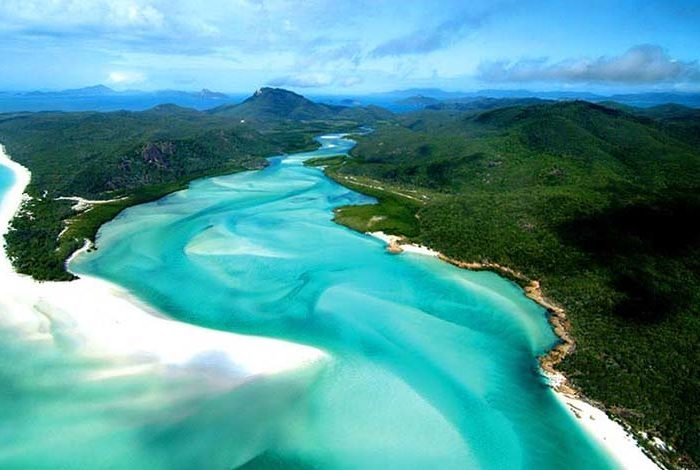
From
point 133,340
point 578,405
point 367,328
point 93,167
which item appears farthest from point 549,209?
point 93,167

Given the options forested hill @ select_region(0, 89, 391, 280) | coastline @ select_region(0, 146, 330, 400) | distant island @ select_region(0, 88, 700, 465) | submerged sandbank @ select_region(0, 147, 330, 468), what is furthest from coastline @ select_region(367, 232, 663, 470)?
forested hill @ select_region(0, 89, 391, 280)

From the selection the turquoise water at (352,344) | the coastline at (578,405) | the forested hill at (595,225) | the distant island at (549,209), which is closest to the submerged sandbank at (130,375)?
the turquoise water at (352,344)

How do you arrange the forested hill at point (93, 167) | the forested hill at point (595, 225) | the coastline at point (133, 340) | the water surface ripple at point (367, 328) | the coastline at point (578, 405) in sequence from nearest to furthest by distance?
the coastline at point (578, 405)
the water surface ripple at point (367, 328)
the forested hill at point (595, 225)
the coastline at point (133, 340)
the forested hill at point (93, 167)

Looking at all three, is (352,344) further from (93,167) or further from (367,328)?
(93,167)

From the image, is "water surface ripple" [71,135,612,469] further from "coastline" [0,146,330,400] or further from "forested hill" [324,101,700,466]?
"forested hill" [324,101,700,466]

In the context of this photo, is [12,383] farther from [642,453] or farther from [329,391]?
[642,453]

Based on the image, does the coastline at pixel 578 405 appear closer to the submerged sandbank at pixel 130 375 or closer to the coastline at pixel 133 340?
the submerged sandbank at pixel 130 375

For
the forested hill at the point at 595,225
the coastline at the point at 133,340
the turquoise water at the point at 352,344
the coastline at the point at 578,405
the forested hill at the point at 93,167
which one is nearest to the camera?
the coastline at the point at 578,405
